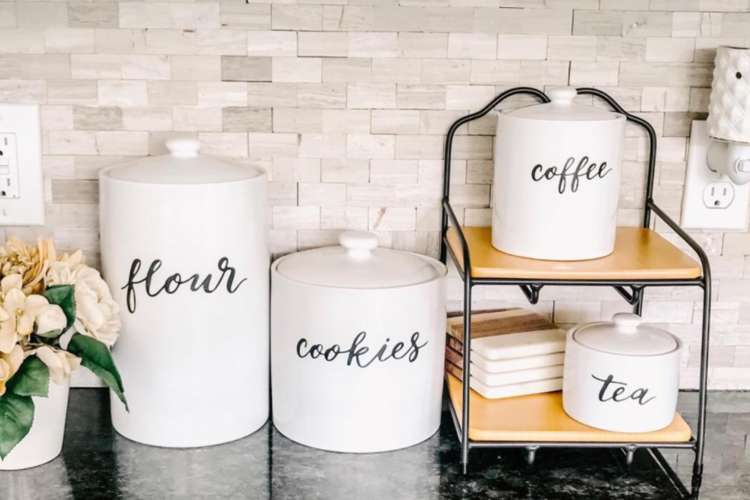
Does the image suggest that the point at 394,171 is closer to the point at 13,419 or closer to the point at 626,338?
the point at 626,338

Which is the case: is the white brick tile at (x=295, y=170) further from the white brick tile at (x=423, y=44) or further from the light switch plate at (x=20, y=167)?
the light switch plate at (x=20, y=167)

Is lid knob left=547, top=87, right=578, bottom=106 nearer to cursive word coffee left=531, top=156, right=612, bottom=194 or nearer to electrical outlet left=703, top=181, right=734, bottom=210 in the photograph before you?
cursive word coffee left=531, top=156, right=612, bottom=194

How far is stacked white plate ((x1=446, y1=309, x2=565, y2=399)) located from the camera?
1160 millimetres

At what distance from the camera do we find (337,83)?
1256mm

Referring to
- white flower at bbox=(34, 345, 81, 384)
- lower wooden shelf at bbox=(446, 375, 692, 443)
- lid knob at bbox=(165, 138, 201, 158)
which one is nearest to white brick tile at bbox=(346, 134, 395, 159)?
lid knob at bbox=(165, 138, 201, 158)

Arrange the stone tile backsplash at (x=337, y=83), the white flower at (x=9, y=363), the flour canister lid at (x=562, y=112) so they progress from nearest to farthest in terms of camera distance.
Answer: the white flower at (x=9, y=363)
the flour canister lid at (x=562, y=112)
the stone tile backsplash at (x=337, y=83)

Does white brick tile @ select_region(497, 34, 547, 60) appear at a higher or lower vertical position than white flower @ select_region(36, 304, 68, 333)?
higher

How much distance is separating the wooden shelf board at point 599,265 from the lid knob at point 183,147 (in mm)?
347

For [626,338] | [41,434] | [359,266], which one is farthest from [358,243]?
[41,434]

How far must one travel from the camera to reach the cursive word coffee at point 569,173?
42.1 inches

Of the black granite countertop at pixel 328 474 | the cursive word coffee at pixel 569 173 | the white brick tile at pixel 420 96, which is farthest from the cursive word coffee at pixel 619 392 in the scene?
the white brick tile at pixel 420 96

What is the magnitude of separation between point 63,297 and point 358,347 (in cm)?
33

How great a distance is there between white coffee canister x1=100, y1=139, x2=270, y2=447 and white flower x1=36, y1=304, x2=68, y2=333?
0.12 metres

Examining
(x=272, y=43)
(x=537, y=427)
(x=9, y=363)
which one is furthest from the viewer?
(x=272, y=43)
